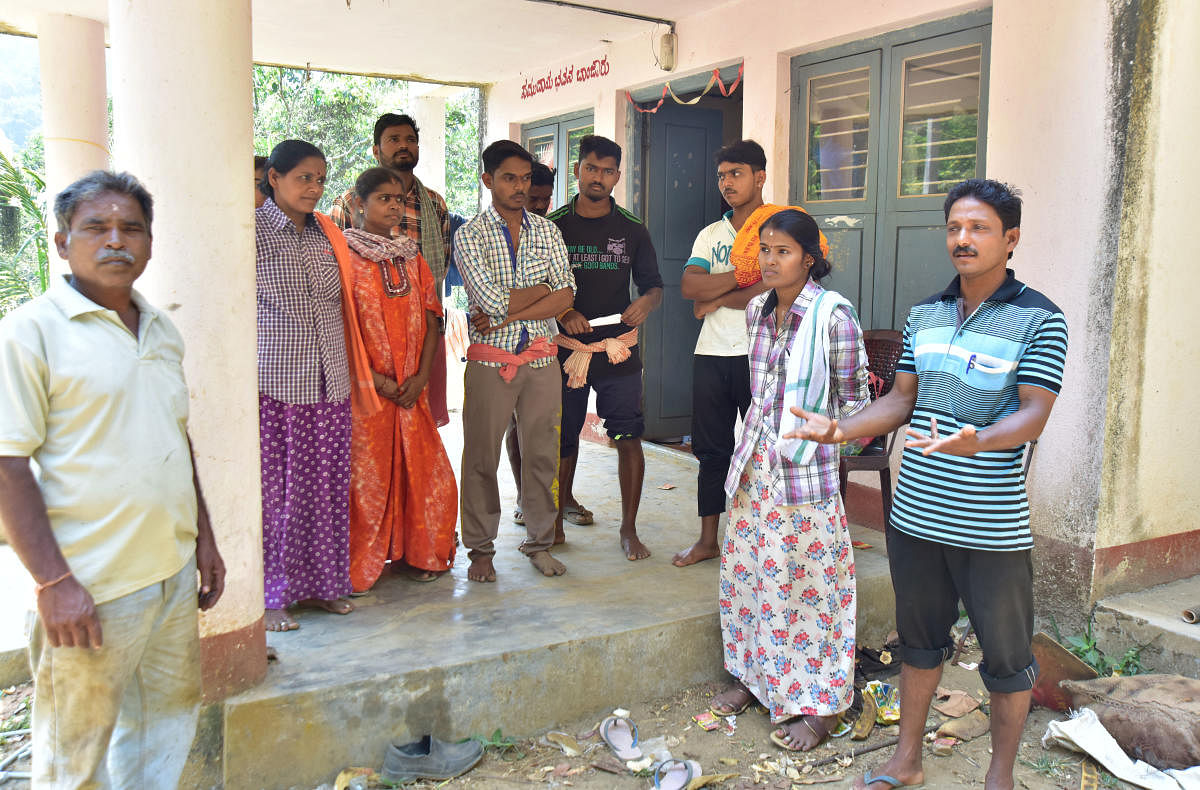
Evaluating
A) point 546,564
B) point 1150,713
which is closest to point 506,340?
point 546,564

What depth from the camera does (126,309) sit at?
2.17 m

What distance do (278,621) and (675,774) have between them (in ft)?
5.18

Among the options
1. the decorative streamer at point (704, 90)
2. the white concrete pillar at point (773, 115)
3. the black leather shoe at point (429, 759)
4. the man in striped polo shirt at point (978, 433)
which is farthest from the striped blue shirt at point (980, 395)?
the decorative streamer at point (704, 90)

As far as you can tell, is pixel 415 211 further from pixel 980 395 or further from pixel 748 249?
pixel 980 395

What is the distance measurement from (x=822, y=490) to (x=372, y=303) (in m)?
1.96

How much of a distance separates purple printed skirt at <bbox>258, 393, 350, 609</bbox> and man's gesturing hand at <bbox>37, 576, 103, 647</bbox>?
1.57 metres

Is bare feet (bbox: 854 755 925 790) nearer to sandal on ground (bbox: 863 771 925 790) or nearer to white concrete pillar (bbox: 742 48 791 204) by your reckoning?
sandal on ground (bbox: 863 771 925 790)

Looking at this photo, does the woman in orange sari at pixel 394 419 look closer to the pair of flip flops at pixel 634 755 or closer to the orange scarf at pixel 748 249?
the pair of flip flops at pixel 634 755

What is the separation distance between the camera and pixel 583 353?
4465mm

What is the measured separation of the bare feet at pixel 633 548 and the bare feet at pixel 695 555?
0.15 metres

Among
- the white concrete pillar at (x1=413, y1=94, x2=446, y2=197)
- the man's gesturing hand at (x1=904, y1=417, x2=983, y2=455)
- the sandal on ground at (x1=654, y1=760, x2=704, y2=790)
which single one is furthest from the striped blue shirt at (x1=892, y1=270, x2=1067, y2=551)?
the white concrete pillar at (x1=413, y1=94, x2=446, y2=197)

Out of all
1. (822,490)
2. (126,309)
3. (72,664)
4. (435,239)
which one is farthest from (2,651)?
(822,490)

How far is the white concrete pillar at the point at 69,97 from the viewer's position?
695cm

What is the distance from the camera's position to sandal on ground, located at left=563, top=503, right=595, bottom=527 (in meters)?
5.04
